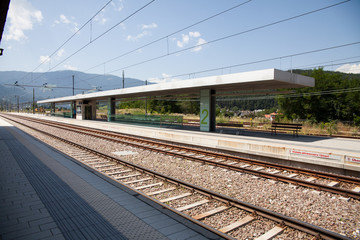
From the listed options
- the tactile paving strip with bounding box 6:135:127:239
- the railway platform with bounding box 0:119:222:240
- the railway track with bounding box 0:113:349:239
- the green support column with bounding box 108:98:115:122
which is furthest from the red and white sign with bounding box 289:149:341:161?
the green support column with bounding box 108:98:115:122

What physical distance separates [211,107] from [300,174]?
32.6ft

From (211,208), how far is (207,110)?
12489 millimetres

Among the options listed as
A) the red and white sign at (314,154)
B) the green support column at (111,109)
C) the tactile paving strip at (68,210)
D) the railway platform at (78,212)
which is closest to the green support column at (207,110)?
the red and white sign at (314,154)

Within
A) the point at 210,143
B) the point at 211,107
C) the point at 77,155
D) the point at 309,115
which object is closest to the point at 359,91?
the point at 309,115

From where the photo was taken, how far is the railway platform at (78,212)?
3836 millimetres

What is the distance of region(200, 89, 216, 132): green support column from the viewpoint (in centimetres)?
1728

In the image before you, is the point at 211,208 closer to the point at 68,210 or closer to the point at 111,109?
the point at 68,210

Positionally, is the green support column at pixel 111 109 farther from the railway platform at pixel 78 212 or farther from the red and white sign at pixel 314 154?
the red and white sign at pixel 314 154

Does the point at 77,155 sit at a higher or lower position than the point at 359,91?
lower

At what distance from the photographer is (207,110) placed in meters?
17.4

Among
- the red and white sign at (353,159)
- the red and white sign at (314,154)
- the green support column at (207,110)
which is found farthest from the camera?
the green support column at (207,110)

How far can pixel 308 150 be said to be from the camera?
357 inches

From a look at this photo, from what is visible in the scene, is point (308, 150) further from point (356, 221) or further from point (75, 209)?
point (75, 209)

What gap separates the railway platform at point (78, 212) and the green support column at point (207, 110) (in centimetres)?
1140
